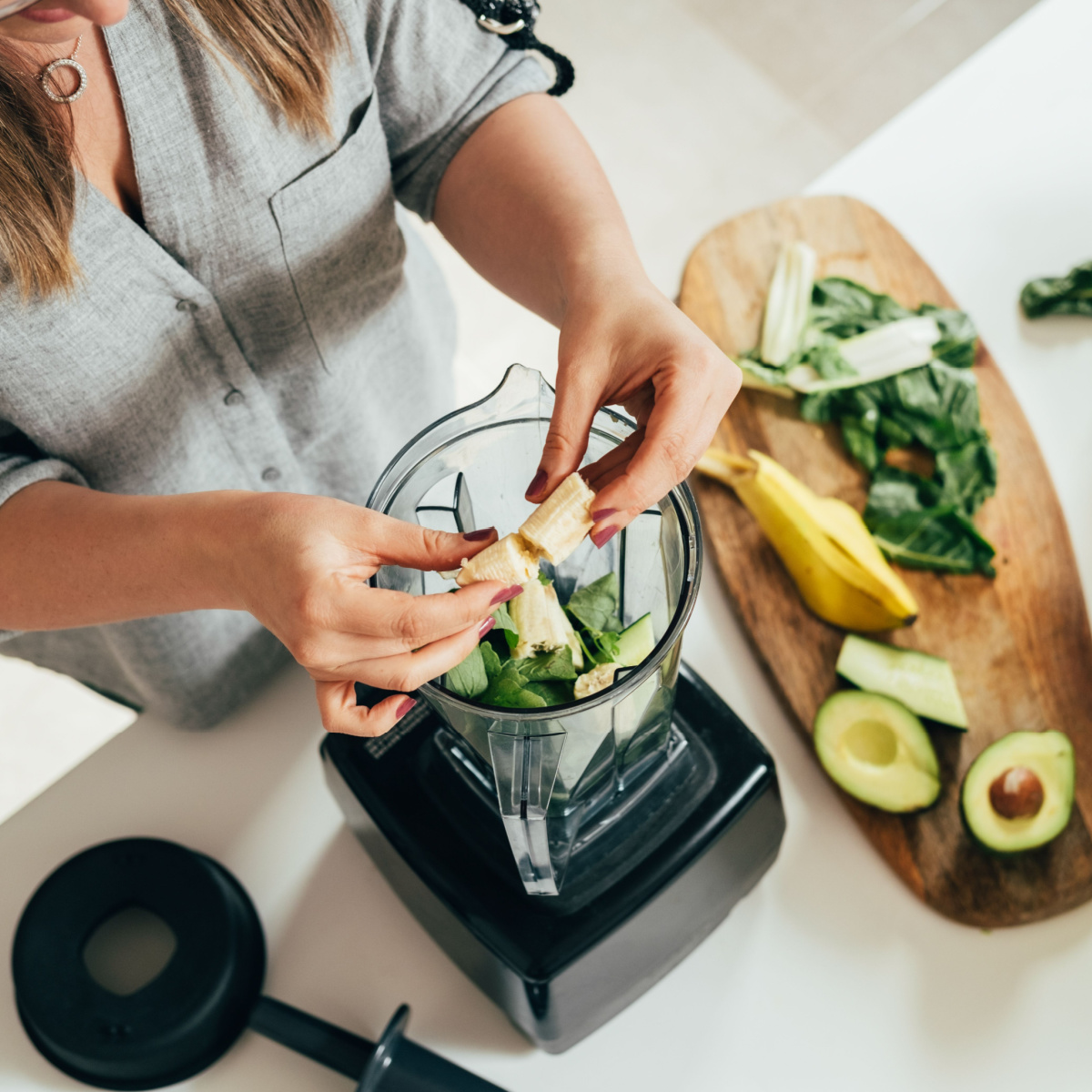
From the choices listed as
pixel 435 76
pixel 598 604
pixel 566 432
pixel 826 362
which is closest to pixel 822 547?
pixel 826 362

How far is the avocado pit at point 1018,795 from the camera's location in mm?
889

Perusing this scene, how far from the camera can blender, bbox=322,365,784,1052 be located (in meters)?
0.68

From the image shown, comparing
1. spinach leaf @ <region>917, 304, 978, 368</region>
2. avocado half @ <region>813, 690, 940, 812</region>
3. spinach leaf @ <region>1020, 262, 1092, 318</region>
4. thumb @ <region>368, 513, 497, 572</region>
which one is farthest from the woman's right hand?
spinach leaf @ <region>1020, 262, 1092, 318</region>

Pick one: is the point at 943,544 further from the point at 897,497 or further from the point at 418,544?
the point at 418,544

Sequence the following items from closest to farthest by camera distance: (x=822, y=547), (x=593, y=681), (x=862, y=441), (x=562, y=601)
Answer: (x=593, y=681), (x=562, y=601), (x=822, y=547), (x=862, y=441)

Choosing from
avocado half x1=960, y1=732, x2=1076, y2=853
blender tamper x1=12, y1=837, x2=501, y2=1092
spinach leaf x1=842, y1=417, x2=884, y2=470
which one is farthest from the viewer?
spinach leaf x1=842, y1=417, x2=884, y2=470

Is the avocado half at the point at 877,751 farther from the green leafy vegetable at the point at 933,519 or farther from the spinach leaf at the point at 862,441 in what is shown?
the spinach leaf at the point at 862,441

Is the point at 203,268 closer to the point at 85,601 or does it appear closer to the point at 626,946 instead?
the point at 85,601

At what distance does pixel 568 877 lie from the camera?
0.73 m

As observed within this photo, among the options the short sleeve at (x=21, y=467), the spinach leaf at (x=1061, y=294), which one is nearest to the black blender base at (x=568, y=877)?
the short sleeve at (x=21, y=467)

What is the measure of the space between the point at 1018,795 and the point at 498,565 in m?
0.64

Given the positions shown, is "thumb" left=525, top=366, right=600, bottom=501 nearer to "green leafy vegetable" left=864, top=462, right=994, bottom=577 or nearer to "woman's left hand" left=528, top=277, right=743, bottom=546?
"woman's left hand" left=528, top=277, right=743, bottom=546

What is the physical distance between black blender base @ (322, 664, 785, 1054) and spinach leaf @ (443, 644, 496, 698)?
168 mm

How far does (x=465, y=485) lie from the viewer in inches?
28.6
